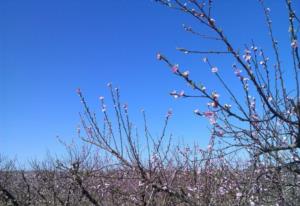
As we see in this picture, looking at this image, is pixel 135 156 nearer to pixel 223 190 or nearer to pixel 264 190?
pixel 223 190

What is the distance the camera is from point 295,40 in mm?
2623

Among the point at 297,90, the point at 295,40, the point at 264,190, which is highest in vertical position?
the point at 295,40

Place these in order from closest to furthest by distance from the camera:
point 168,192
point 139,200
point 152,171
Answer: point 168,192 → point 152,171 → point 139,200

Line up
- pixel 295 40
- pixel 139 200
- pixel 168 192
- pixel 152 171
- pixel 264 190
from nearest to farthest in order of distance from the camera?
pixel 295 40
pixel 264 190
pixel 168 192
pixel 152 171
pixel 139 200

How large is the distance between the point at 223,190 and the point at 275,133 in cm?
305

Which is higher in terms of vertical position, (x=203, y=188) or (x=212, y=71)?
(x=212, y=71)

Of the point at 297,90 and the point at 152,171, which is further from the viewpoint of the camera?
the point at 152,171

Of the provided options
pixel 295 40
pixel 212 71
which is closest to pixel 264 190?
pixel 212 71

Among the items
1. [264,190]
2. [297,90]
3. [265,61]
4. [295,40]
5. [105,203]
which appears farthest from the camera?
[105,203]

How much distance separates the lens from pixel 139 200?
675cm

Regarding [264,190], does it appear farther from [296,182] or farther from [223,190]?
[223,190]

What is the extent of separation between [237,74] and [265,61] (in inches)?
10.7

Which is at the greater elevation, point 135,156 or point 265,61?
point 265,61

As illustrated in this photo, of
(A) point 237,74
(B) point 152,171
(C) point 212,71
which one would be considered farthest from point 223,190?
(C) point 212,71
